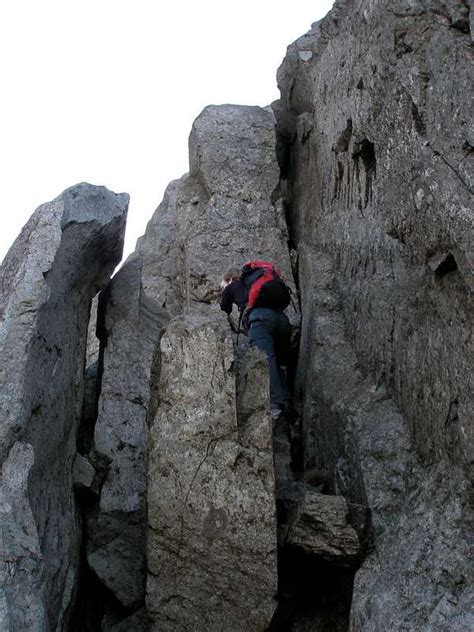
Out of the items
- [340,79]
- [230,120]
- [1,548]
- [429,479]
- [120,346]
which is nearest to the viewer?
[1,548]

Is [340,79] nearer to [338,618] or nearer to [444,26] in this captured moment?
[444,26]

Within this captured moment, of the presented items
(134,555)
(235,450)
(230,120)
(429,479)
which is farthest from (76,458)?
(230,120)

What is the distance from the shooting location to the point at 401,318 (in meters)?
9.46

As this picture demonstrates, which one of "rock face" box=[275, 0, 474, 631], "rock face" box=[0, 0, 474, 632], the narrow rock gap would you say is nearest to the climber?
"rock face" box=[275, 0, 474, 631]

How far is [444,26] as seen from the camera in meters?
8.30

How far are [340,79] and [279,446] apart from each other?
6.46m

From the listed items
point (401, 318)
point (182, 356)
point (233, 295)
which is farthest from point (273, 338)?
point (182, 356)

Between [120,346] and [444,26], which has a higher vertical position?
[444,26]

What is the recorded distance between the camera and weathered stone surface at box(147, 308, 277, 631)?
8.10 metres

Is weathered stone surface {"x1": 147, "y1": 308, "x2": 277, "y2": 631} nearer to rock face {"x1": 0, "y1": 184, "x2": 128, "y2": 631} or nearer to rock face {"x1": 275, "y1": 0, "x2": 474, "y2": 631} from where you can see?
rock face {"x1": 275, "y1": 0, "x2": 474, "y2": 631}

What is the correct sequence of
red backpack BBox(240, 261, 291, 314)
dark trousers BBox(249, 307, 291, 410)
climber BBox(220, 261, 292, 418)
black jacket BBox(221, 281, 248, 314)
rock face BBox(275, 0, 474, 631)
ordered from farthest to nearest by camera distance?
black jacket BBox(221, 281, 248, 314) < red backpack BBox(240, 261, 291, 314) < climber BBox(220, 261, 292, 418) < dark trousers BBox(249, 307, 291, 410) < rock face BBox(275, 0, 474, 631)

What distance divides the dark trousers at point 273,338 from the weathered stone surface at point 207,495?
3658mm

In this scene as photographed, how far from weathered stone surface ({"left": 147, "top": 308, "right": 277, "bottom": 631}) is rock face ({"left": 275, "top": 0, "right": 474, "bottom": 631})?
3.83 feet

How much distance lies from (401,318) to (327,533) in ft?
9.12
